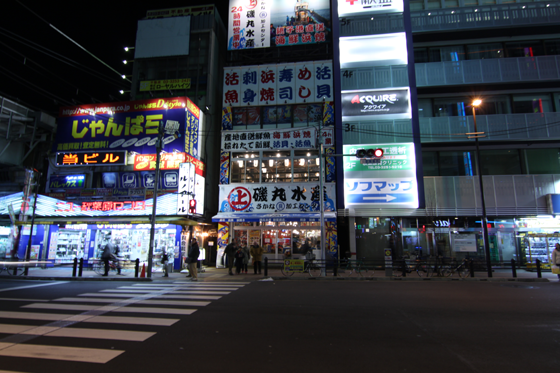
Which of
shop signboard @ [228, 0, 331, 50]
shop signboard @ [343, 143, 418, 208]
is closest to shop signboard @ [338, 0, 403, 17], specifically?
shop signboard @ [228, 0, 331, 50]

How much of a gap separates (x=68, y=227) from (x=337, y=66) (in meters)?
21.9

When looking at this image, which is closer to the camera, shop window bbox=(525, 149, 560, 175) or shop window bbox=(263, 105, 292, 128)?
shop window bbox=(525, 149, 560, 175)

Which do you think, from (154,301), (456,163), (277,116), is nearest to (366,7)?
(277,116)

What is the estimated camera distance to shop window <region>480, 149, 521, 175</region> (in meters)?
20.9

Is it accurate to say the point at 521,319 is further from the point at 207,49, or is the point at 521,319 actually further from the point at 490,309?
the point at 207,49

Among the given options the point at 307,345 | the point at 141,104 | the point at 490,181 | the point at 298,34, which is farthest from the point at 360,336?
the point at 298,34

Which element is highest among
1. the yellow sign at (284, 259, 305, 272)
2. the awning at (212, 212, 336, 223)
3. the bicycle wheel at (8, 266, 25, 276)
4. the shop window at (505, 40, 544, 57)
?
the shop window at (505, 40, 544, 57)

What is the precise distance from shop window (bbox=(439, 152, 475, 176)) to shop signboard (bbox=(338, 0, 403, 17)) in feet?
37.2

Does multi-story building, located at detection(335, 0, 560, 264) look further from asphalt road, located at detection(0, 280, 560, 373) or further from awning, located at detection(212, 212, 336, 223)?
asphalt road, located at detection(0, 280, 560, 373)

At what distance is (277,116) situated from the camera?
23062 mm

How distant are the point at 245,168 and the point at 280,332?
1711 centimetres

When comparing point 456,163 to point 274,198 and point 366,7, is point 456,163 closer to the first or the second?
point 274,198

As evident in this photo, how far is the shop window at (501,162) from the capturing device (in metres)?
20.9

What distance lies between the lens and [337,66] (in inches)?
878
